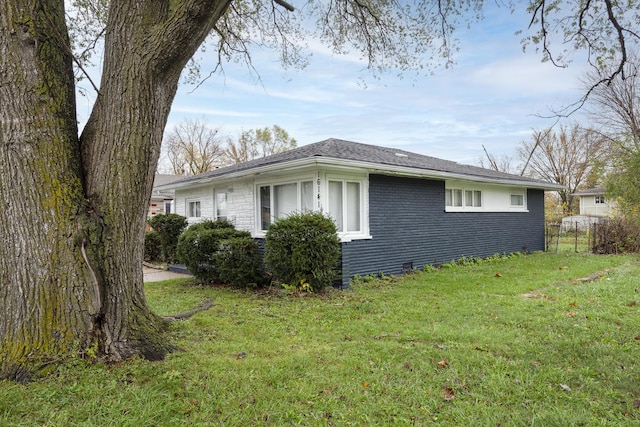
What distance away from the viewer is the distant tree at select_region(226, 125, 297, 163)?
3775 cm

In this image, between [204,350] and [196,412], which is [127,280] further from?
[196,412]

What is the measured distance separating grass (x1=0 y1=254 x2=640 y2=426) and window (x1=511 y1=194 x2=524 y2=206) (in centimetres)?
775

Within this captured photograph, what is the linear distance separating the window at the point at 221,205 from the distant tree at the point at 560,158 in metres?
29.2

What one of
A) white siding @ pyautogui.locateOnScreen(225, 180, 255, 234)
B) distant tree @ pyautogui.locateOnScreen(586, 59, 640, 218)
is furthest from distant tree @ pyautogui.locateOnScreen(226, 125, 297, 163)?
white siding @ pyautogui.locateOnScreen(225, 180, 255, 234)

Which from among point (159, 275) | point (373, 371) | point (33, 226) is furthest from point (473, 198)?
point (33, 226)

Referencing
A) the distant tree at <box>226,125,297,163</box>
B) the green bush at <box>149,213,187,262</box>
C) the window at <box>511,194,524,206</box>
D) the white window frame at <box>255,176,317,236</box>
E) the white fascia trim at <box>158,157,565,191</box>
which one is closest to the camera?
the white fascia trim at <box>158,157,565,191</box>

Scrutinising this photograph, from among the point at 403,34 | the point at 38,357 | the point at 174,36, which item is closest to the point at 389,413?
the point at 38,357

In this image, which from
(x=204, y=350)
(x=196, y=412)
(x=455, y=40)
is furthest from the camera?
(x=455, y=40)

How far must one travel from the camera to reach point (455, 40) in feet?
20.8

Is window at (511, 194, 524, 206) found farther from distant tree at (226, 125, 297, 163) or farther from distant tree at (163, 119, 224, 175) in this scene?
distant tree at (163, 119, 224, 175)

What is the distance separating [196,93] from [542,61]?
5.87 meters

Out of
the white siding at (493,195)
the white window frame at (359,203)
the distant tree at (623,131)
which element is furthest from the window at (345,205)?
the distant tree at (623,131)

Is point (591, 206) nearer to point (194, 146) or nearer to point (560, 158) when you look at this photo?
point (560, 158)

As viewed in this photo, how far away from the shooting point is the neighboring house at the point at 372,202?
8.44 meters
